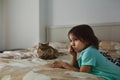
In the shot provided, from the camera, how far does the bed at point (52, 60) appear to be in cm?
100

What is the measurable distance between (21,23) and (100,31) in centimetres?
155

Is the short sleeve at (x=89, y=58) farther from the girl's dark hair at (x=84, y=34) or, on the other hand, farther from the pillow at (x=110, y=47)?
the pillow at (x=110, y=47)

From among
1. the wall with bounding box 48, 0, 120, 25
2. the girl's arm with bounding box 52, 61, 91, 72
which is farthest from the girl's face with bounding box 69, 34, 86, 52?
the wall with bounding box 48, 0, 120, 25

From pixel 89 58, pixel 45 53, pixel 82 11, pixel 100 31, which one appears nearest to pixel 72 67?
pixel 89 58

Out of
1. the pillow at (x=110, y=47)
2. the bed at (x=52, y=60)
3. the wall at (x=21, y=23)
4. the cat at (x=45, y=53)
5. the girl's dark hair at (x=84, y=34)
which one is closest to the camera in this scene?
the bed at (x=52, y=60)

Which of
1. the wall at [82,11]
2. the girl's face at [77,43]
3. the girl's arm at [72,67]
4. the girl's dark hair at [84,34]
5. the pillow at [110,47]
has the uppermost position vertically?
the wall at [82,11]

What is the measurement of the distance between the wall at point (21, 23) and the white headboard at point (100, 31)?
1.16ft

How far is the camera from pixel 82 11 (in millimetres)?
3307

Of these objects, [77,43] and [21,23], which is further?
[21,23]

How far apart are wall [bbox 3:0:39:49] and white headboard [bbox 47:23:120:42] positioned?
35 cm

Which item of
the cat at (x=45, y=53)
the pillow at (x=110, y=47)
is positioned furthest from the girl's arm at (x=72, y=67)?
the pillow at (x=110, y=47)

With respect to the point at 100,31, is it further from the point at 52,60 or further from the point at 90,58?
the point at 90,58

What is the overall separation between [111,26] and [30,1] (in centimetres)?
158

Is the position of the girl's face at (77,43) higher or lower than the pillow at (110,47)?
higher
